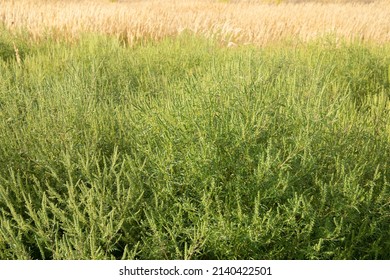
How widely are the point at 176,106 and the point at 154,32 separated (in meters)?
4.86

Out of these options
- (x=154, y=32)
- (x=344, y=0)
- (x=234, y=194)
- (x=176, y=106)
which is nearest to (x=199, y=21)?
(x=154, y=32)

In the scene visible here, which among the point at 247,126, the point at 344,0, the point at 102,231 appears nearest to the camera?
the point at 102,231

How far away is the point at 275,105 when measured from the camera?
6.88ft

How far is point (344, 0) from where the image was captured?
1830cm

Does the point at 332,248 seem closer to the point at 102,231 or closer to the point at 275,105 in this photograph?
the point at 275,105

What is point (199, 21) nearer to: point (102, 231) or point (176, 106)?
point (176, 106)

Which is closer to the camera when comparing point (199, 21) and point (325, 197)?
point (325, 197)

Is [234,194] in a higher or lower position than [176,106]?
lower
